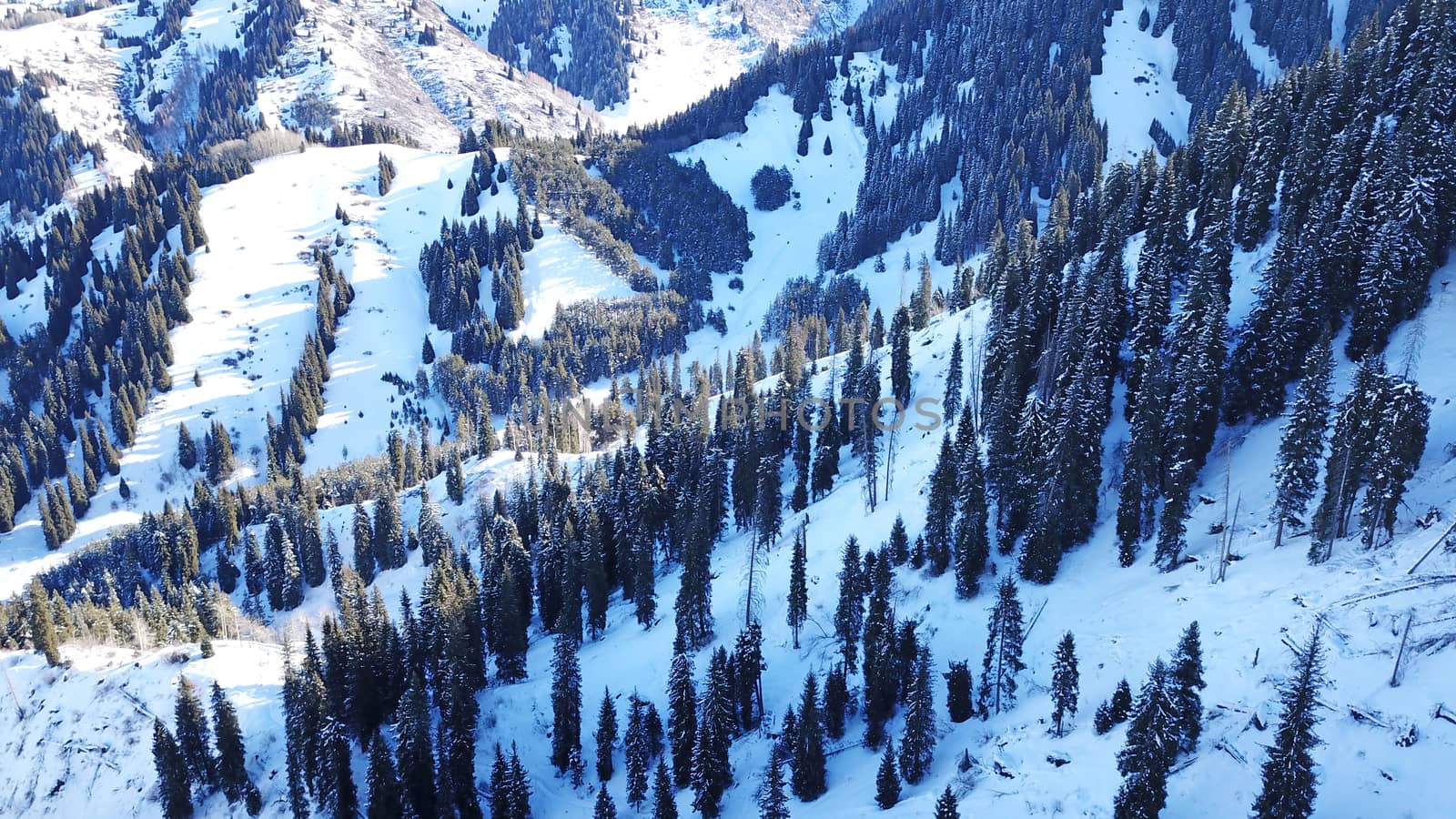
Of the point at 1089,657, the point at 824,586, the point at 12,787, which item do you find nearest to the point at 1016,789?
the point at 1089,657

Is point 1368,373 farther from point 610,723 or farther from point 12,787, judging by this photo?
point 12,787

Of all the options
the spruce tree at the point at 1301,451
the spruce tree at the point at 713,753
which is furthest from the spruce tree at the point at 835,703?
the spruce tree at the point at 1301,451

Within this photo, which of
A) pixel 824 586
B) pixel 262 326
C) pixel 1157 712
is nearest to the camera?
pixel 1157 712

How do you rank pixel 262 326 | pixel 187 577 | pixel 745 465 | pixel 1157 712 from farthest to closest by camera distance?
pixel 262 326 → pixel 187 577 → pixel 745 465 → pixel 1157 712

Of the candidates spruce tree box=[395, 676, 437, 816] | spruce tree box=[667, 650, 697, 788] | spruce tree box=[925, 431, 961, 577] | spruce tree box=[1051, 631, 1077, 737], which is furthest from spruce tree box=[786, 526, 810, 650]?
spruce tree box=[395, 676, 437, 816]

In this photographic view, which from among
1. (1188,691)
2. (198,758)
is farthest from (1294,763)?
(198,758)

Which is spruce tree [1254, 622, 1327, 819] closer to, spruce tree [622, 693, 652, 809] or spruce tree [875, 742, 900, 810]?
spruce tree [875, 742, 900, 810]
